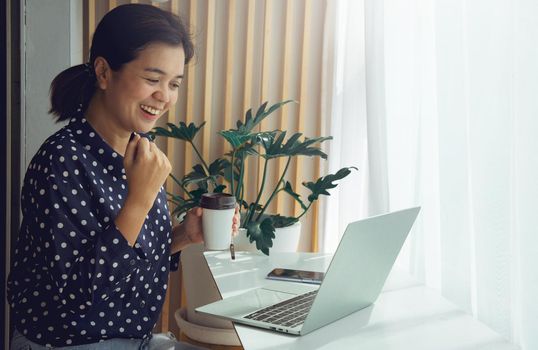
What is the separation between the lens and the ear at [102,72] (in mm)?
1517

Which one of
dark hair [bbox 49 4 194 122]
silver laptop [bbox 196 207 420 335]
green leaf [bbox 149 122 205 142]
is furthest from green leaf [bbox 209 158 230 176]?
silver laptop [bbox 196 207 420 335]

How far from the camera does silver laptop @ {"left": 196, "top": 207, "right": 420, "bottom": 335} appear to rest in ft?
3.76

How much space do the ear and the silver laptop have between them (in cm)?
59

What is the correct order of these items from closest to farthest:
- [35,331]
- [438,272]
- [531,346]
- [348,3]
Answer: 1. [35,331]
2. [531,346]
3. [438,272]
4. [348,3]

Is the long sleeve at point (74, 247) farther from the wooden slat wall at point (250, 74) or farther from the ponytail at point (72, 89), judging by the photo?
the wooden slat wall at point (250, 74)

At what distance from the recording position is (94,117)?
155 centimetres

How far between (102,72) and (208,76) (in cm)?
148

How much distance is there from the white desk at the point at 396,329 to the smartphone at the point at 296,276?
5 centimetres

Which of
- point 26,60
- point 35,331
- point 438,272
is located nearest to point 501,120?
point 438,272

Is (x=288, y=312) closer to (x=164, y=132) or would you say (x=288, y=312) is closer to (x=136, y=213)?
(x=136, y=213)

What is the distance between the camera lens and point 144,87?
1.49 meters

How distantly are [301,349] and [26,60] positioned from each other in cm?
199

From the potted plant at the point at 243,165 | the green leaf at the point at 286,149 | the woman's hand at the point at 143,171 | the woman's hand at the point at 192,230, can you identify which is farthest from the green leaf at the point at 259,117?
the woman's hand at the point at 143,171

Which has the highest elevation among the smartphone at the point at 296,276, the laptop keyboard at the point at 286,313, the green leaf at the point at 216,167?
the green leaf at the point at 216,167
